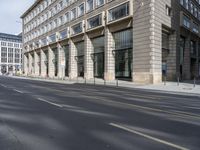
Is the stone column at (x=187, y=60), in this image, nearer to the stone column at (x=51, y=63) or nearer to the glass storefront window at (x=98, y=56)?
the glass storefront window at (x=98, y=56)

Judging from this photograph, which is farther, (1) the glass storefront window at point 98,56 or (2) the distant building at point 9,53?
(2) the distant building at point 9,53

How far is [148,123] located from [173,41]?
103ft

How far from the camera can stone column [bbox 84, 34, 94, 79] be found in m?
43.6

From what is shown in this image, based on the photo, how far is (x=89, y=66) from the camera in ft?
144

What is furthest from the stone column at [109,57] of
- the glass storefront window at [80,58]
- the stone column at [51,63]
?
the stone column at [51,63]

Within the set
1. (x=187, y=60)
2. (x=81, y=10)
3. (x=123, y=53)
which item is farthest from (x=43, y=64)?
(x=187, y=60)

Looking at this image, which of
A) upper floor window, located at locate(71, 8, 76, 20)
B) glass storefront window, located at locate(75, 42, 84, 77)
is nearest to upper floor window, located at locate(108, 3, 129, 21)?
glass storefront window, located at locate(75, 42, 84, 77)

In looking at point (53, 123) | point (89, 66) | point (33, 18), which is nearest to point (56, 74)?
point (89, 66)

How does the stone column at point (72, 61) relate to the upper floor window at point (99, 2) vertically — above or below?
below

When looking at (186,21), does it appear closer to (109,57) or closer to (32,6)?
(109,57)

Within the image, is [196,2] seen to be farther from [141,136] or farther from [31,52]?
[31,52]

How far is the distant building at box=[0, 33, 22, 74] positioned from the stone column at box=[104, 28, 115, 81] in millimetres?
108082

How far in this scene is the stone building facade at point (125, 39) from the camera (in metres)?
30.4

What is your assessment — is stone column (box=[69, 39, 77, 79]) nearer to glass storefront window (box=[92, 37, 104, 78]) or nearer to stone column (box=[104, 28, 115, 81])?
glass storefront window (box=[92, 37, 104, 78])
